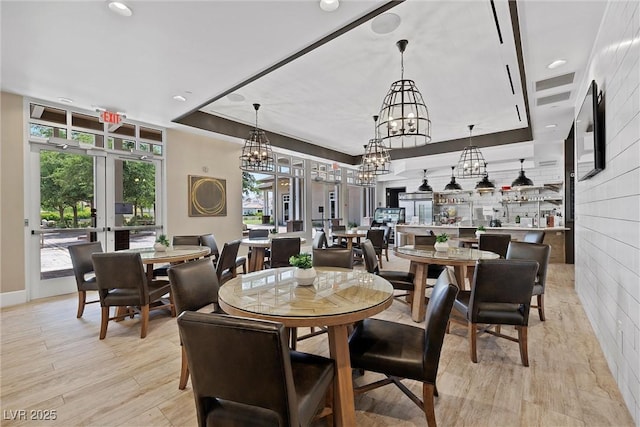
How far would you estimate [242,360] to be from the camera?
3.73ft

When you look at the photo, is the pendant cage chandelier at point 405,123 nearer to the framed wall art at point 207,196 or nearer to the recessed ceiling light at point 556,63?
the recessed ceiling light at point 556,63

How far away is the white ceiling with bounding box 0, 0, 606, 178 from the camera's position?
8.24ft

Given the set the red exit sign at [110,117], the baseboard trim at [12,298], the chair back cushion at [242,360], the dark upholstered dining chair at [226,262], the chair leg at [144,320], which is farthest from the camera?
the red exit sign at [110,117]

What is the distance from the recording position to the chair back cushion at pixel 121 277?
2.95m

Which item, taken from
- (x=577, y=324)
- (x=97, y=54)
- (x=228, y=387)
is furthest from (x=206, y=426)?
(x=577, y=324)

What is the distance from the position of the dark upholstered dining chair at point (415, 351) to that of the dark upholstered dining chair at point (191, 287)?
46.1 inches

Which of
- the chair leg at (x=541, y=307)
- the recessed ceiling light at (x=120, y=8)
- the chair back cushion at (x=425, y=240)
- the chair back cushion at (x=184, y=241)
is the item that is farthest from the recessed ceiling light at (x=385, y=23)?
the chair back cushion at (x=184, y=241)

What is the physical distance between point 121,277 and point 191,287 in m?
1.30

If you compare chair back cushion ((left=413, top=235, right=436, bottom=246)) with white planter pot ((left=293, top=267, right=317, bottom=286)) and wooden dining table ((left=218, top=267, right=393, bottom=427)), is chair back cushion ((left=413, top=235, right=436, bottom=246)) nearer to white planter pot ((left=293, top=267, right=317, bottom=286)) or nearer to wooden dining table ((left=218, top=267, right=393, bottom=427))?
wooden dining table ((left=218, top=267, right=393, bottom=427))

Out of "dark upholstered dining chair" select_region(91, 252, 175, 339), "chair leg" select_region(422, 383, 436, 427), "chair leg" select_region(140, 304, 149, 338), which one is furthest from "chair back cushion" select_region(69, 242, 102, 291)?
"chair leg" select_region(422, 383, 436, 427)

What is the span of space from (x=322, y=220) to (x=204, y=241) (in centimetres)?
492

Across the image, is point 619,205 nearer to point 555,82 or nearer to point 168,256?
point 555,82

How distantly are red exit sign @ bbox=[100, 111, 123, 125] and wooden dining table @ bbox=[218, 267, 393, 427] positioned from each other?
13.3 ft

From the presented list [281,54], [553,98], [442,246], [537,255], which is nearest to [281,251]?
[442,246]
